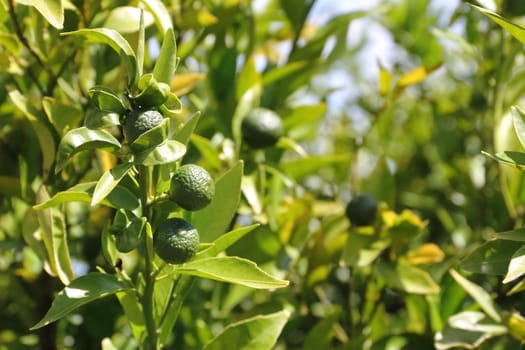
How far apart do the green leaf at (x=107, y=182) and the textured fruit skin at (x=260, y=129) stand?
51 centimetres

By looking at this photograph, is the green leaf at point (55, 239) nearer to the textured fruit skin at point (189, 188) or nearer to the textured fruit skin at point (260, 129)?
the textured fruit skin at point (189, 188)

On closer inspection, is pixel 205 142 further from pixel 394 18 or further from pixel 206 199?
pixel 394 18

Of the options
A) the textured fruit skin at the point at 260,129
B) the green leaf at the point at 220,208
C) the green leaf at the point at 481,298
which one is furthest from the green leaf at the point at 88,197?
the green leaf at the point at 481,298

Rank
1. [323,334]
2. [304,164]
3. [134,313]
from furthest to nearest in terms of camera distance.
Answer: [304,164] → [323,334] → [134,313]

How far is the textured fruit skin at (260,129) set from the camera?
4.35 ft

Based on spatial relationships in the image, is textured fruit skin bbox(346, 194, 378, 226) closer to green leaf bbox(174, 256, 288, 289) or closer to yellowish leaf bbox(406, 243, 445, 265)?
yellowish leaf bbox(406, 243, 445, 265)

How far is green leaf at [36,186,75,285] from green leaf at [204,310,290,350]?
24cm

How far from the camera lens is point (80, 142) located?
0.82 m

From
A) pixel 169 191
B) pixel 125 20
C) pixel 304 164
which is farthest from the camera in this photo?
pixel 304 164

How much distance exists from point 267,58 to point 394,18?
437 millimetres

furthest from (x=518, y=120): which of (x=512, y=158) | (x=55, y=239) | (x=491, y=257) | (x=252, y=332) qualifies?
(x=55, y=239)

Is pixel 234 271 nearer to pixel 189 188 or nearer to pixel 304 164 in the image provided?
pixel 189 188

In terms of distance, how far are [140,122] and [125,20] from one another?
1.16 feet

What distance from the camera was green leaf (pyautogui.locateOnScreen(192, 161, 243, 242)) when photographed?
40.8 inches
